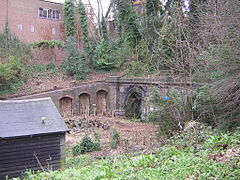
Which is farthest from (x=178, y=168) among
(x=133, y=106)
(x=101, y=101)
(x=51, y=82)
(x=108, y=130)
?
(x=51, y=82)

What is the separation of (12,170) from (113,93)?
17.1 meters

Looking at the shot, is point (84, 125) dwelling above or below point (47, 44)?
below

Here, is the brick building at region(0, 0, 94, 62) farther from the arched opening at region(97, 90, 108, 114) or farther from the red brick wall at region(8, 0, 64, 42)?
the arched opening at region(97, 90, 108, 114)

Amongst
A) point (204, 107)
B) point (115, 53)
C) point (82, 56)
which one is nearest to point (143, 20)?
point (115, 53)

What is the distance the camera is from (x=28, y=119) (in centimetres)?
1211

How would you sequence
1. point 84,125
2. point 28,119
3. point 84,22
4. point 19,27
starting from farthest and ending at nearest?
point 84,22
point 19,27
point 84,125
point 28,119

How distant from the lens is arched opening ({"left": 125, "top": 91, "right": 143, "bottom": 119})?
26606mm

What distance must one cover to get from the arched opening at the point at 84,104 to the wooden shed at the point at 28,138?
1476cm

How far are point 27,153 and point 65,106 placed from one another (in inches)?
603

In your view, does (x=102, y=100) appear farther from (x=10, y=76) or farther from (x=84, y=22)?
(x=84, y=22)

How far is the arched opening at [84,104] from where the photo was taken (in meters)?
27.8

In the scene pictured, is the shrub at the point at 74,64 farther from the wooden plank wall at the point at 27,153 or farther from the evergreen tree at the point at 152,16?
the wooden plank wall at the point at 27,153

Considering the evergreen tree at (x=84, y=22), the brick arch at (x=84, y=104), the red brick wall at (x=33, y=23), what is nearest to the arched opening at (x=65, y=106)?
the brick arch at (x=84, y=104)

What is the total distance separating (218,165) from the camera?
5.51 meters
